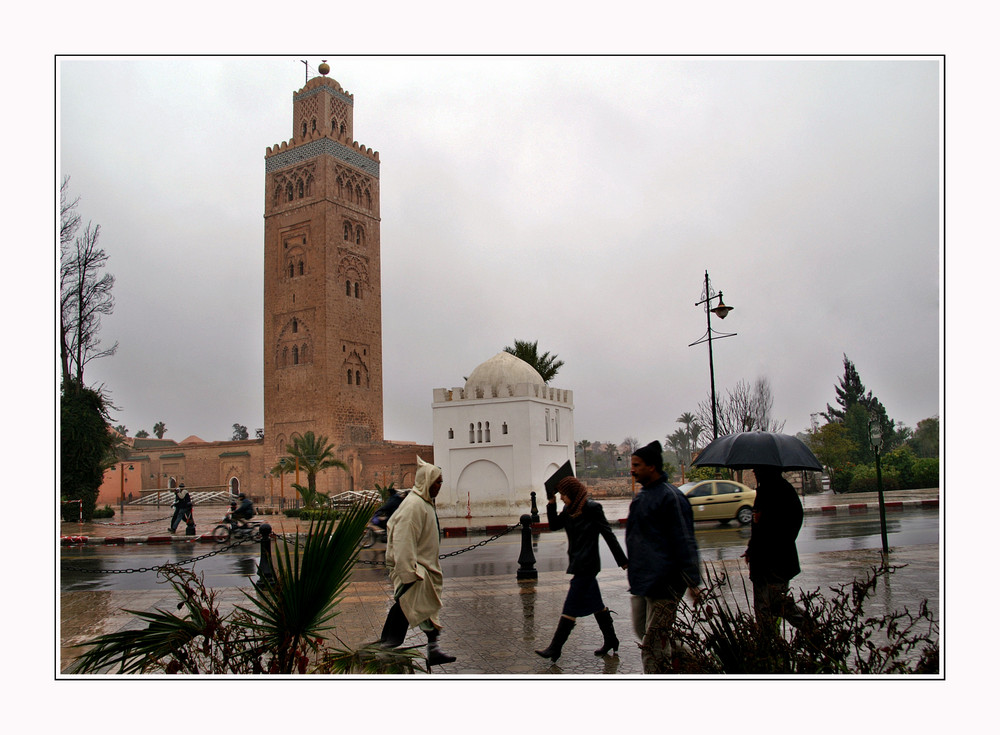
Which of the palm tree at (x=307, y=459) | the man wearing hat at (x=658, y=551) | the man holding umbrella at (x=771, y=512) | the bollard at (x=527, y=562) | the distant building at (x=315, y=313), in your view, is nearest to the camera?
the man wearing hat at (x=658, y=551)

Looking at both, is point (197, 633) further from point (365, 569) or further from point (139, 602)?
point (365, 569)

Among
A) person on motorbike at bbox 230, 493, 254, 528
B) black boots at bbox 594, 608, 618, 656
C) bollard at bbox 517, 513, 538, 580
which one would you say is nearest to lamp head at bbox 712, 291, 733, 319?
bollard at bbox 517, 513, 538, 580

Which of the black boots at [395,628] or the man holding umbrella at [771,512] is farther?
the black boots at [395,628]

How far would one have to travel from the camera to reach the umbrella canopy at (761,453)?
554 centimetres

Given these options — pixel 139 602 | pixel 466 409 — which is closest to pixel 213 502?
pixel 466 409

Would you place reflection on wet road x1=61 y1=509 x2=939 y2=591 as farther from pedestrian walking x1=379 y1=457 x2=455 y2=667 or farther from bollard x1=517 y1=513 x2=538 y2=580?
pedestrian walking x1=379 y1=457 x2=455 y2=667

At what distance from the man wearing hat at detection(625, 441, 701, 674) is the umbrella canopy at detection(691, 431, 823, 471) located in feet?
4.08

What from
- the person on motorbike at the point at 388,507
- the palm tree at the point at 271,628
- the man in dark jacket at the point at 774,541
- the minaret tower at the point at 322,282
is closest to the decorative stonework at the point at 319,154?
the minaret tower at the point at 322,282

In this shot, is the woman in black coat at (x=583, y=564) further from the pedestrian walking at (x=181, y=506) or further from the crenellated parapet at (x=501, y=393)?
the crenellated parapet at (x=501, y=393)

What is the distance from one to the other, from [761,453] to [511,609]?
293cm

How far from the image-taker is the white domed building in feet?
87.8

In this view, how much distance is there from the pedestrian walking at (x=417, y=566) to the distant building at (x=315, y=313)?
139 ft

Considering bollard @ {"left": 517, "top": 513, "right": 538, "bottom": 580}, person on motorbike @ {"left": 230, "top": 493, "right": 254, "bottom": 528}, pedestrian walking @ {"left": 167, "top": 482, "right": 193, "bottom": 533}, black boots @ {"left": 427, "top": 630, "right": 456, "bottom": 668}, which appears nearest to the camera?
black boots @ {"left": 427, "top": 630, "right": 456, "bottom": 668}

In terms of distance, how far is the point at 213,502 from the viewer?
46125 millimetres
